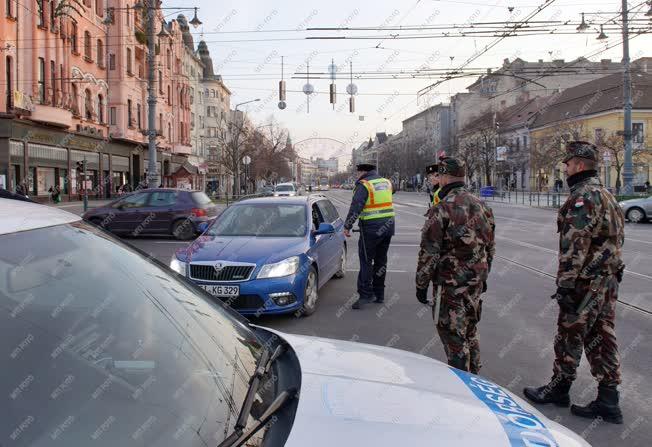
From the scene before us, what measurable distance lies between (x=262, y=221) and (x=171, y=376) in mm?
5984

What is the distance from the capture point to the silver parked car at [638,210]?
22.6 m

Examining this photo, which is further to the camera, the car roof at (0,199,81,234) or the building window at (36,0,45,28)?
the building window at (36,0,45,28)

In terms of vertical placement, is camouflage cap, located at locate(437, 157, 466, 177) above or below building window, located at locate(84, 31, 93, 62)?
below

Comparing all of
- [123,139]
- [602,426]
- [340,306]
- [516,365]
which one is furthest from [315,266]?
[123,139]

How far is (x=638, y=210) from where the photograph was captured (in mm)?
22797

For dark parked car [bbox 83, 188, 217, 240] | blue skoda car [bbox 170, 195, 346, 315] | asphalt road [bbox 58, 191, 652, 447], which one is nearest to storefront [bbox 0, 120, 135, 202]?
dark parked car [bbox 83, 188, 217, 240]

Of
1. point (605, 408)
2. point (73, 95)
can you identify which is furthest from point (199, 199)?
point (73, 95)

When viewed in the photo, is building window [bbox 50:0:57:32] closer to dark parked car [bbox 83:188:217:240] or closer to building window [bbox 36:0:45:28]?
building window [bbox 36:0:45:28]

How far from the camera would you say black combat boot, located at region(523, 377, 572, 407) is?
14.0 feet

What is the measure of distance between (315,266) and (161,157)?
47663 millimetres

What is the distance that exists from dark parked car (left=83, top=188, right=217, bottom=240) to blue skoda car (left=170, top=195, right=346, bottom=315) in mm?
8669

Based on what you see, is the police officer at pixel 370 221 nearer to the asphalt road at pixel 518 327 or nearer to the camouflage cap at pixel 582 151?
the asphalt road at pixel 518 327

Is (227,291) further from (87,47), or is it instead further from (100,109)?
(100,109)

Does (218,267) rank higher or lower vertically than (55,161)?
lower
